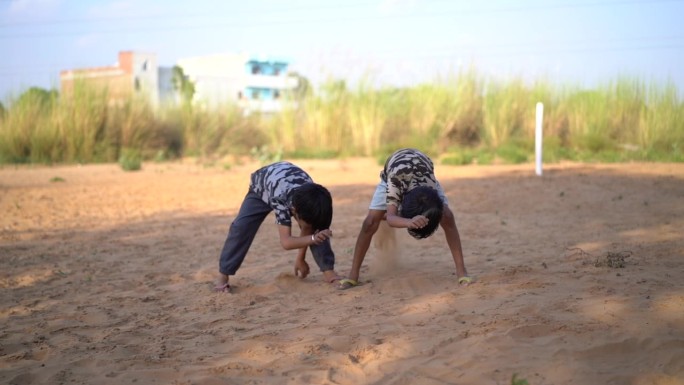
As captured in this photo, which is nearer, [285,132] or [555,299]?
[555,299]

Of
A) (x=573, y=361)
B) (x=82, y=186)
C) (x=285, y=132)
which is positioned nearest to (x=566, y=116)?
(x=285, y=132)

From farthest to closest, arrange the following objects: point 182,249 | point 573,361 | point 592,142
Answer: point 592,142 → point 182,249 → point 573,361

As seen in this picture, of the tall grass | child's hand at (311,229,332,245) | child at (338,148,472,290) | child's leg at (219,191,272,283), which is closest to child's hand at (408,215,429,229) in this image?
child at (338,148,472,290)

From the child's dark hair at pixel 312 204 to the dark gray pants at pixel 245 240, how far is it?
0.62m

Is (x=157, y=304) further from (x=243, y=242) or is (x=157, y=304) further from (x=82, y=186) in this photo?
(x=82, y=186)

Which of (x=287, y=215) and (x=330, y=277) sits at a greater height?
(x=287, y=215)

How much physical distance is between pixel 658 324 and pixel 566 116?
13.7 metres

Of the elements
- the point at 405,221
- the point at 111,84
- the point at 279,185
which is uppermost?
the point at 111,84

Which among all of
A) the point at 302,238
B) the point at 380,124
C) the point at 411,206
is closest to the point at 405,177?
the point at 411,206

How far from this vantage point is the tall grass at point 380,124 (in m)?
15.2

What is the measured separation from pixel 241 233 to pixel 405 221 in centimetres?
138

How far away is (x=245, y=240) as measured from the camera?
512 centimetres

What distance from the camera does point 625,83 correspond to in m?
16.1

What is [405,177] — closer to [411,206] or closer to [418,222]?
[411,206]
